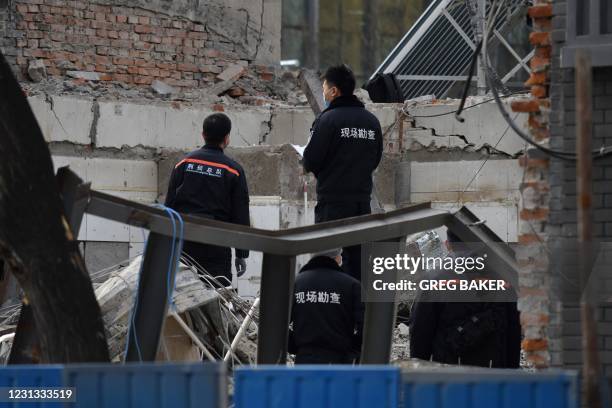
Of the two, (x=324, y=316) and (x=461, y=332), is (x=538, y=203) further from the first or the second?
(x=324, y=316)

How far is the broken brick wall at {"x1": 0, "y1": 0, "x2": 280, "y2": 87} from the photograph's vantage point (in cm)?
1420

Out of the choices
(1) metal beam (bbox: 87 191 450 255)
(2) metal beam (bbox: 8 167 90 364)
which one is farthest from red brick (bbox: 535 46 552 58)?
(2) metal beam (bbox: 8 167 90 364)

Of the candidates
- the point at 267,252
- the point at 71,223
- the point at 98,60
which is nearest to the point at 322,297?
the point at 267,252

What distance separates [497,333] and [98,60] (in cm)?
863

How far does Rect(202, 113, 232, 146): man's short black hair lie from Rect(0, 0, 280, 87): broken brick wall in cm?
614

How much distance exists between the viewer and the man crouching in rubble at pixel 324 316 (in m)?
6.88

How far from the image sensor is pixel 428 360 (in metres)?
7.20

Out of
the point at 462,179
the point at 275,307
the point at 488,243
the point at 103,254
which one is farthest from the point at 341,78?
the point at 103,254

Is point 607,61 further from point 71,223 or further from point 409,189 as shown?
point 409,189

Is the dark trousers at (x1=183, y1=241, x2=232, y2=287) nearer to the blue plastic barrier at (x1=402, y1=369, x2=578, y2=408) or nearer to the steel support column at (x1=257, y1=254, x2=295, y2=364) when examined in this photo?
the steel support column at (x1=257, y1=254, x2=295, y2=364)

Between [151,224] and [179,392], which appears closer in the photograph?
[179,392]

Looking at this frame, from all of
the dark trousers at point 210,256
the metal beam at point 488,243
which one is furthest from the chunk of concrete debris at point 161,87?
the metal beam at point 488,243

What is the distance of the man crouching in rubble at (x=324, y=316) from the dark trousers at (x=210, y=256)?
139 centimetres

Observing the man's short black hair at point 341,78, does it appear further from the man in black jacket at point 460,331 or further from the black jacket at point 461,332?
the black jacket at point 461,332
